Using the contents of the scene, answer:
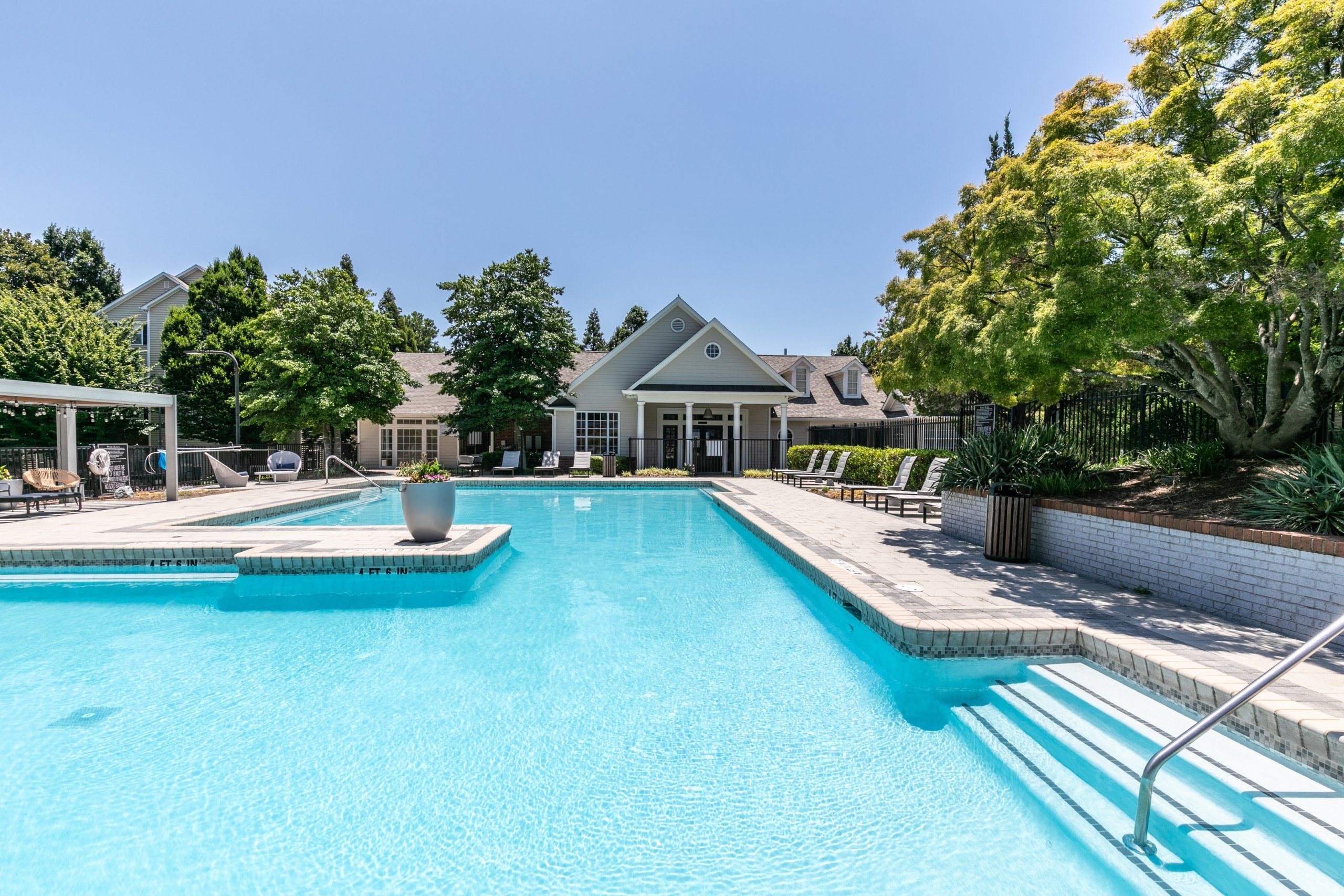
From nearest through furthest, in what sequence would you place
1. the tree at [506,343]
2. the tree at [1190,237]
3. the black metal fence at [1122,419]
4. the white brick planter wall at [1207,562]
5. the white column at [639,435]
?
the white brick planter wall at [1207,562] → the tree at [1190,237] → the black metal fence at [1122,419] → the tree at [506,343] → the white column at [639,435]

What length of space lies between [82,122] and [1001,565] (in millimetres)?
20560

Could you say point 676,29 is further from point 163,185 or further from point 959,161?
point 163,185

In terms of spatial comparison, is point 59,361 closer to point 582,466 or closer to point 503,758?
point 582,466

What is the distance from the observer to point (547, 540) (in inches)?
424

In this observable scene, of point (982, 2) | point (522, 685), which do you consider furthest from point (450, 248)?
point (522, 685)

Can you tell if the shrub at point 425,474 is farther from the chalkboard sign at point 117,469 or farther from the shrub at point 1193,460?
the chalkboard sign at point 117,469

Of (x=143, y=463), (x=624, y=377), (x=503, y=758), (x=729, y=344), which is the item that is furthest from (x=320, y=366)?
(x=503, y=758)

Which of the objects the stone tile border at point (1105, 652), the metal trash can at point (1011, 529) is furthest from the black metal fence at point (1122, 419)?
the stone tile border at point (1105, 652)

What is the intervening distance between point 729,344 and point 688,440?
4592mm

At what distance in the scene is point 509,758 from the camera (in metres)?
3.57

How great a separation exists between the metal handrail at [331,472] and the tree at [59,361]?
768 centimetres

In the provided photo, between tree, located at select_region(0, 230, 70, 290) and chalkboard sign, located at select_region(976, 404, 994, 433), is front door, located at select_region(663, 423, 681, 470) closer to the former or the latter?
chalkboard sign, located at select_region(976, 404, 994, 433)

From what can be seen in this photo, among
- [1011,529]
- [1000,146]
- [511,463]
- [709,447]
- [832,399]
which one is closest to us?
[1011,529]

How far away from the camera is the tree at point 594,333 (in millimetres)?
68688
